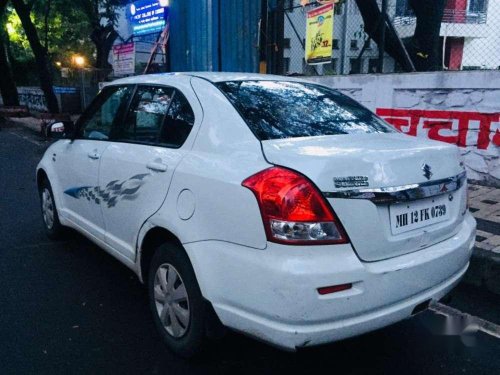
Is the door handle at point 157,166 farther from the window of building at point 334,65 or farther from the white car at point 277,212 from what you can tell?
the window of building at point 334,65

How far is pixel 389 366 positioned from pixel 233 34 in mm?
8460

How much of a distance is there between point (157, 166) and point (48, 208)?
235 cm

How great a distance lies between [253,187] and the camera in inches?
81.9

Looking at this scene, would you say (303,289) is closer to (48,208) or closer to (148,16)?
(48,208)

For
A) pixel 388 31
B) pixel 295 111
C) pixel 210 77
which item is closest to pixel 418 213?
pixel 295 111

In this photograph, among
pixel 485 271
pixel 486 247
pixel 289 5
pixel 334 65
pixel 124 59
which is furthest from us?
pixel 124 59

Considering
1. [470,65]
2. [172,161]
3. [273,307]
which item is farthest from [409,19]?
[273,307]

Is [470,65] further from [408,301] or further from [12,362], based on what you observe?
[12,362]

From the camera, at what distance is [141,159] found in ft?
9.33

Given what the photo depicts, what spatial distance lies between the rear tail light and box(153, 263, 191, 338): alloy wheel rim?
0.72m

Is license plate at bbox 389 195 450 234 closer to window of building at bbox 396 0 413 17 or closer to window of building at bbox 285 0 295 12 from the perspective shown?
window of building at bbox 396 0 413 17

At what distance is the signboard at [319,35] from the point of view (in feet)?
23.7

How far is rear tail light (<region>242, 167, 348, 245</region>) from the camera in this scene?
2.02 meters

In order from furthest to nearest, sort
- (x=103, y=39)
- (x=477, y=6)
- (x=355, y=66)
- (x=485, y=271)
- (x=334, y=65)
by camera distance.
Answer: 1. (x=103, y=39)
2. (x=334, y=65)
3. (x=355, y=66)
4. (x=477, y=6)
5. (x=485, y=271)
